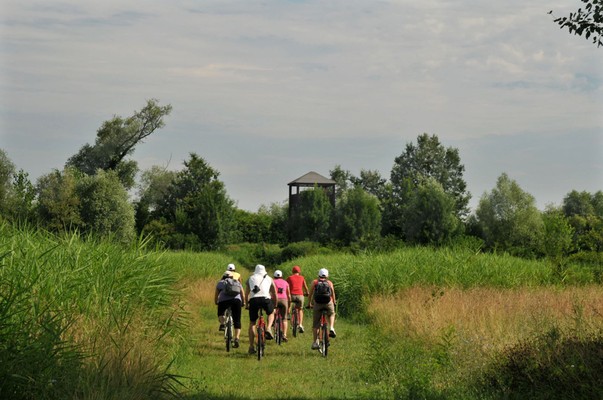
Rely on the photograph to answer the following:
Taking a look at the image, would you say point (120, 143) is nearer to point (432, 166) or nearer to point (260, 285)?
point (432, 166)

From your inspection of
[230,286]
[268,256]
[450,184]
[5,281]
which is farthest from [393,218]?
[5,281]

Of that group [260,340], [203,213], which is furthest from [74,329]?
[203,213]

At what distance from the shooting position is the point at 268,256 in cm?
6975

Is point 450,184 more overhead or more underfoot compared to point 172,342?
more overhead

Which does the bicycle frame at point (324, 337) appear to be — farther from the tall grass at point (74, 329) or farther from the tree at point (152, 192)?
the tree at point (152, 192)

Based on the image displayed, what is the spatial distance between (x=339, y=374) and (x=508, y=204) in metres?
67.9

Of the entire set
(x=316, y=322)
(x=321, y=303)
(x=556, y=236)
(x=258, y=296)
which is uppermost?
(x=556, y=236)

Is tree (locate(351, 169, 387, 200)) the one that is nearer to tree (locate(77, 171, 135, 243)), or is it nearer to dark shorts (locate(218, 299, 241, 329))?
tree (locate(77, 171, 135, 243))

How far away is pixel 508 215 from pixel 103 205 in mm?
39111

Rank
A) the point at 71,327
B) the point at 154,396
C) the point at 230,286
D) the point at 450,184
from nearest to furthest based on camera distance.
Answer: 1. the point at 154,396
2. the point at 71,327
3. the point at 230,286
4. the point at 450,184

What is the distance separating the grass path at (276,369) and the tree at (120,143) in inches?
2239

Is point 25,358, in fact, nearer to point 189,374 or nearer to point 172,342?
Answer: point 189,374

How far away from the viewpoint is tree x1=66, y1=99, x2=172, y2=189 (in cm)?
7744

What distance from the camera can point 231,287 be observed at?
18.5m
